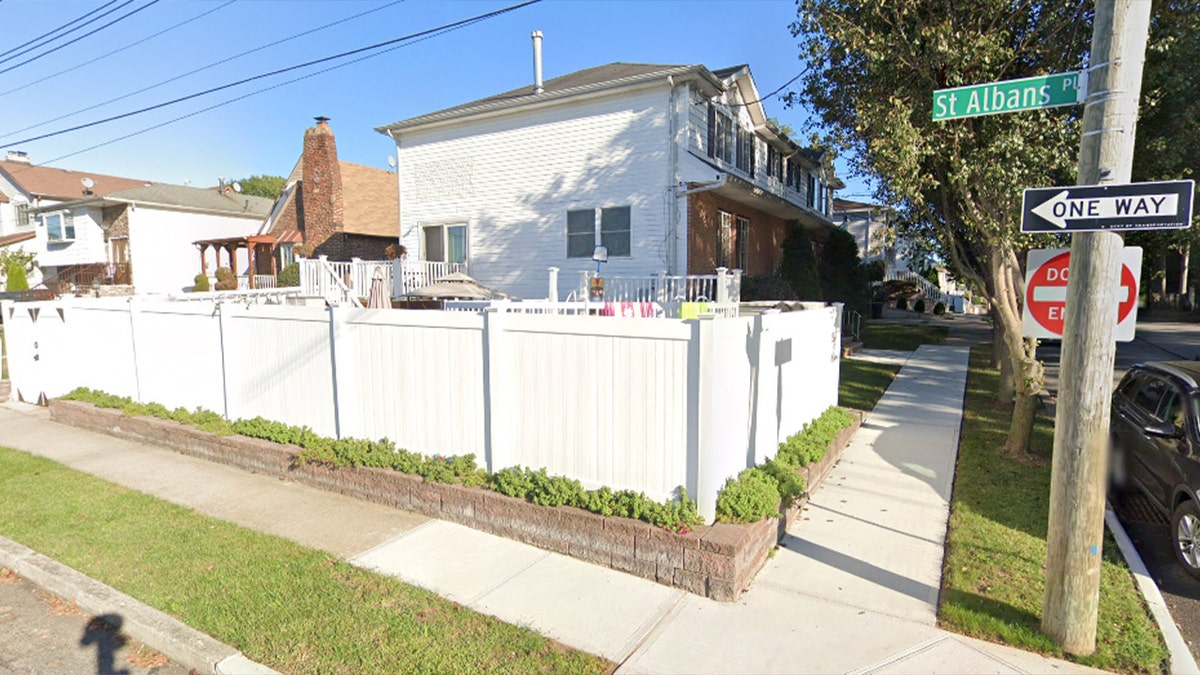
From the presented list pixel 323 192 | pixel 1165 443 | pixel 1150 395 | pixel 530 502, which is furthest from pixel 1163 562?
pixel 323 192

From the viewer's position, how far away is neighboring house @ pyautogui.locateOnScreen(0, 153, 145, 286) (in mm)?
30703

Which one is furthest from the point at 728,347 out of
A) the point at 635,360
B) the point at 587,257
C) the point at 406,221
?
the point at 406,221

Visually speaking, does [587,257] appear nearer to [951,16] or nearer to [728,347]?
[951,16]

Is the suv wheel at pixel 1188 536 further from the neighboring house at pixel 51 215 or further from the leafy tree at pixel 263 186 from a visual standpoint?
the leafy tree at pixel 263 186

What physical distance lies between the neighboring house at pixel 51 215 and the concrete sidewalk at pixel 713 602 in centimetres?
3020

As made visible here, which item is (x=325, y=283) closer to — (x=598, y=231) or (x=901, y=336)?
(x=598, y=231)

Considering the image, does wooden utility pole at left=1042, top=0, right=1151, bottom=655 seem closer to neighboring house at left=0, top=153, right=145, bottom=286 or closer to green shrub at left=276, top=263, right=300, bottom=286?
green shrub at left=276, top=263, right=300, bottom=286

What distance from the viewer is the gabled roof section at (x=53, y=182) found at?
36406mm

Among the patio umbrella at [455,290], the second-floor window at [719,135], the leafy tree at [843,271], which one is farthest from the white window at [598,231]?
the leafy tree at [843,271]

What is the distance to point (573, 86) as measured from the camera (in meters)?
15.2

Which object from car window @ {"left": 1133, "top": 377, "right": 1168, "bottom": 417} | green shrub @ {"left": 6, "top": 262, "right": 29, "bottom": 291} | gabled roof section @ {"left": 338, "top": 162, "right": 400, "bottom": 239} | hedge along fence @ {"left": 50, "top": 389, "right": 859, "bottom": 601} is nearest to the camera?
hedge along fence @ {"left": 50, "top": 389, "right": 859, "bottom": 601}

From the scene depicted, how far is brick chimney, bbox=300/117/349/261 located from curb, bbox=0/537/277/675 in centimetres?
1850

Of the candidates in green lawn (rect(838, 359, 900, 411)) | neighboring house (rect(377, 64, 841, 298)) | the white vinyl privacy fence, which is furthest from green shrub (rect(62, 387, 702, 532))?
neighboring house (rect(377, 64, 841, 298))

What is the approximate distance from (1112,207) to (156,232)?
35.3m
